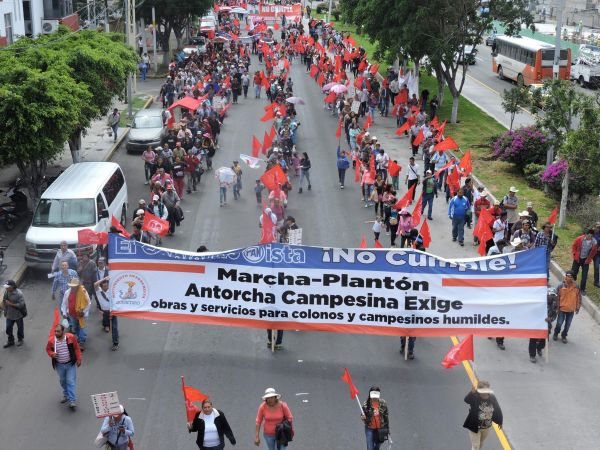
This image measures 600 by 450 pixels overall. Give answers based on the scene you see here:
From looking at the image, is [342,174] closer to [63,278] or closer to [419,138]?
[419,138]

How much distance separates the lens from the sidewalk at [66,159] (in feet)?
68.3

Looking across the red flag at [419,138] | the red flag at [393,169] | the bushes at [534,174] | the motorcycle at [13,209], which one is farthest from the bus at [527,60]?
the motorcycle at [13,209]

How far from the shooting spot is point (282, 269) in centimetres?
1484

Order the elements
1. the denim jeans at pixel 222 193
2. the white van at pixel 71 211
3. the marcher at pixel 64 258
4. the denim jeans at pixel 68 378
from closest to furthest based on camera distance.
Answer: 1. the denim jeans at pixel 68 378
2. the marcher at pixel 64 258
3. the white van at pixel 71 211
4. the denim jeans at pixel 222 193

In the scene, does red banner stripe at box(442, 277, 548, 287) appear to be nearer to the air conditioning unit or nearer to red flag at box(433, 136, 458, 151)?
red flag at box(433, 136, 458, 151)

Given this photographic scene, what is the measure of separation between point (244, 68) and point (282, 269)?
37225mm

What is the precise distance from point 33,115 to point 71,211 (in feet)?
9.70

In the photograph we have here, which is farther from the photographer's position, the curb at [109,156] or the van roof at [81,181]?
the van roof at [81,181]

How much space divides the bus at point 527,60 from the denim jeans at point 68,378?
37.4m

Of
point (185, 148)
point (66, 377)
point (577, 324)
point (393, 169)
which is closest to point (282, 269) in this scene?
point (66, 377)

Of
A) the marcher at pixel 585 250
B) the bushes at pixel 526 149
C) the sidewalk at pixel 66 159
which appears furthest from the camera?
the bushes at pixel 526 149

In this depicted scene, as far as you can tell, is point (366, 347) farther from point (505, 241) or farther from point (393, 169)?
point (393, 169)

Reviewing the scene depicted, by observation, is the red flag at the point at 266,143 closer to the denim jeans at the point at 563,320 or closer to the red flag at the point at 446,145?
the red flag at the point at 446,145

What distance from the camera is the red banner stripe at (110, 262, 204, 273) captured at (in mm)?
14992
